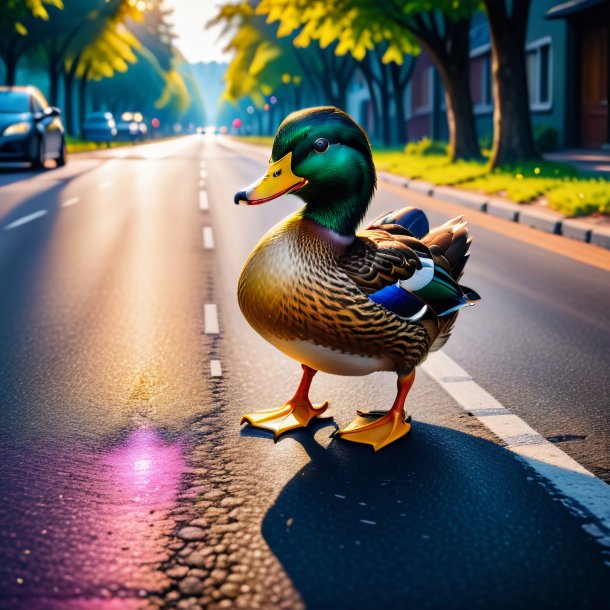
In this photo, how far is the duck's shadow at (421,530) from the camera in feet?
8.93

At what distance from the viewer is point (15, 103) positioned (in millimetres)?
23578

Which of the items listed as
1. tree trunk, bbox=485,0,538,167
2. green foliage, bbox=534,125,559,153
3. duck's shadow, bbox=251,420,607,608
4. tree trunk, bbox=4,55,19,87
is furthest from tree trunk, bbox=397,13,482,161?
tree trunk, bbox=4,55,19,87

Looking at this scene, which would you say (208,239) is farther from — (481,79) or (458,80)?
(481,79)

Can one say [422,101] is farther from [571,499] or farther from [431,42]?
[571,499]

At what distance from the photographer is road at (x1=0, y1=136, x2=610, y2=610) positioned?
2793 millimetres

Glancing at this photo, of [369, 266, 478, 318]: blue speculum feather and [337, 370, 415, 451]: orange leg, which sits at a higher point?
[369, 266, 478, 318]: blue speculum feather

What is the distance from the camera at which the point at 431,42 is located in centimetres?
2217

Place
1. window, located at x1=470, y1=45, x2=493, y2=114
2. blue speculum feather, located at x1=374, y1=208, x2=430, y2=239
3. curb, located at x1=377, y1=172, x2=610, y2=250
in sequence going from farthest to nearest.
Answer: window, located at x1=470, y1=45, x2=493, y2=114 < curb, located at x1=377, y1=172, x2=610, y2=250 < blue speculum feather, located at x1=374, y1=208, x2=430, y2=239

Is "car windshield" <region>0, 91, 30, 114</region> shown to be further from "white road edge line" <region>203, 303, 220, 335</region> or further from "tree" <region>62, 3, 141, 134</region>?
"tree" <region>62, 3, 141, 134</region>

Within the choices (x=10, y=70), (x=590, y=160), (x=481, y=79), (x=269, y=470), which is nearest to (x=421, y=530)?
(x=269, y=470)

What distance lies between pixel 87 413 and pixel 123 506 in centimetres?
127

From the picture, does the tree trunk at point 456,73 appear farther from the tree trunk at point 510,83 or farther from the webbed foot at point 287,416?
the webbed foot at point 287,416

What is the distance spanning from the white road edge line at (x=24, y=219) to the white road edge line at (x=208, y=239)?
2582 mm

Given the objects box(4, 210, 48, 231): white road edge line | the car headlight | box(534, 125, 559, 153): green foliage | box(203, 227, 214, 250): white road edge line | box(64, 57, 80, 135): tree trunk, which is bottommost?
box(203, 227, 214, 250): white road edge line
